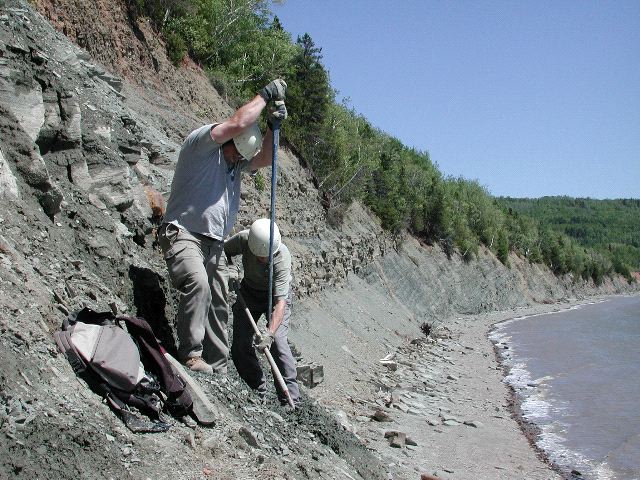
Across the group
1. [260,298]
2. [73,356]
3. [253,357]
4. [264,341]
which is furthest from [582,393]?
[73,356]

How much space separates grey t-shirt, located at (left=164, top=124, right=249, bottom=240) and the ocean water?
22.9 feet

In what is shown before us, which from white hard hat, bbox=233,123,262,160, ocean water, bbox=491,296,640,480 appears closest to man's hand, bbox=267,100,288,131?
white hard hat, bbox=233,123,262,160

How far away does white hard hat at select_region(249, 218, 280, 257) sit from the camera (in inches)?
252

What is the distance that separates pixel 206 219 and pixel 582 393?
1286 cm

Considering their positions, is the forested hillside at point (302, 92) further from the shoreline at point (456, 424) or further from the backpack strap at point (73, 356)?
the backpack strap at point (73, 356)

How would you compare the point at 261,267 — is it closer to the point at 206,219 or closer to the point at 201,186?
the point at 206,219

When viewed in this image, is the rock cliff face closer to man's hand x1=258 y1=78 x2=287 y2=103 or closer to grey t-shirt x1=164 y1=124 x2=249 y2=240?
grey t-shirt x1=164 y1=124 x2=249 y2=240

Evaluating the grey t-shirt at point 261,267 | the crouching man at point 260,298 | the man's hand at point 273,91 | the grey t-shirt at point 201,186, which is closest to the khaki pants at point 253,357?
the crouching man at point 260,298

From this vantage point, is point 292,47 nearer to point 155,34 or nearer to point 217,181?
point 155,34

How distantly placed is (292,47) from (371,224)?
324 inches

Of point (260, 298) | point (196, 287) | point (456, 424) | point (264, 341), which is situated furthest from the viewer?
point (456, 424)

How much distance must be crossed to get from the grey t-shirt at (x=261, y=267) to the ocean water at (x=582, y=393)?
19.2 ft

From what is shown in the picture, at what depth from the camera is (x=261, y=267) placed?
6602 mm

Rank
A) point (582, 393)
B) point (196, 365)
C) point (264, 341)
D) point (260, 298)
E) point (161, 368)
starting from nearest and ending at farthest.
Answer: point (161, 368) < point (196, 365) < point (264, 341) < point (260, 298) < point (582, 393)
